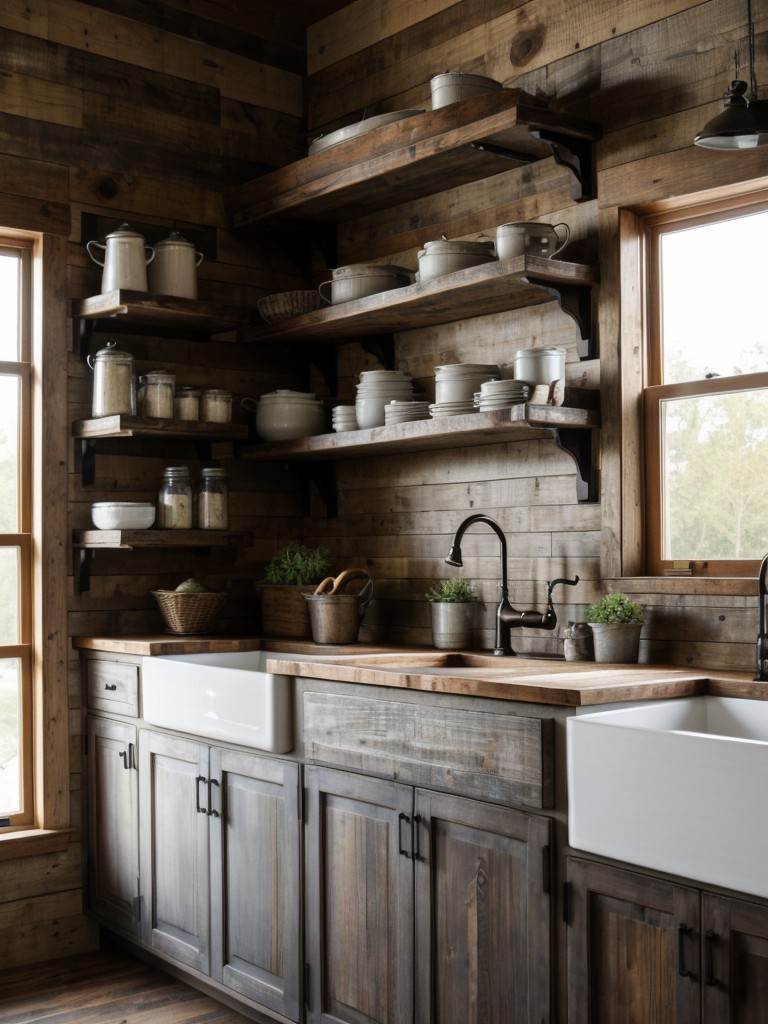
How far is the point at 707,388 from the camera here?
297 centimetres

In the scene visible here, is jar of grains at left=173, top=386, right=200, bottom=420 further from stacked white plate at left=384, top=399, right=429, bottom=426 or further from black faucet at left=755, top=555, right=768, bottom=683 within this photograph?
black faucet at left=755, top=555, right=768, bottom=683

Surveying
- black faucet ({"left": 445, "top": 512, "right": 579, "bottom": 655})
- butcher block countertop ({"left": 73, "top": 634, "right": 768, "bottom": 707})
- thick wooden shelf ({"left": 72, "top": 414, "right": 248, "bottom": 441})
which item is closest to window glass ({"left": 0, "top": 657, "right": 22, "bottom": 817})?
butcher block countertop ({"left": 73, "top": 634, "right": 768, "bottom": 707})

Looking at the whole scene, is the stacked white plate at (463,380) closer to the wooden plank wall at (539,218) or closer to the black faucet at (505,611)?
the wooden plank wall at (539,218)

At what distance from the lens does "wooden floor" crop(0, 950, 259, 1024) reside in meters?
3.23

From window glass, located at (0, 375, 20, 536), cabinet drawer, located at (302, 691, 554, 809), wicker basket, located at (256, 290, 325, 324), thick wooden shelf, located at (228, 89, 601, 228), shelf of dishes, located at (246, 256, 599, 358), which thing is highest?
thick wooden shelf, located at (228, 89, 601, 228)

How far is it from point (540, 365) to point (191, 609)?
56.4 inches

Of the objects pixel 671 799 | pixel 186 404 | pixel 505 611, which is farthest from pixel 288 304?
pixel 671 799

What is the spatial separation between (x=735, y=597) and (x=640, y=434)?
0.54 m

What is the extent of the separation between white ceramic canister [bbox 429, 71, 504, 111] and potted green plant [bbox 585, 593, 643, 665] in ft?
4.98

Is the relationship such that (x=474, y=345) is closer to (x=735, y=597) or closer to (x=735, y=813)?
(x=735, y=597)

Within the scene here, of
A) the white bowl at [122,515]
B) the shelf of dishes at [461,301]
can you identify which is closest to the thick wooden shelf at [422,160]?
the shelf of dishes at [461,301]

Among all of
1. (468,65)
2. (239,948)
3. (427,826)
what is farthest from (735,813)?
(468,65)

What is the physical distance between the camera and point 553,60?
332cm

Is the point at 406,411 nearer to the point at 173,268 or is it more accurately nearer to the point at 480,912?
the point at 173,268
